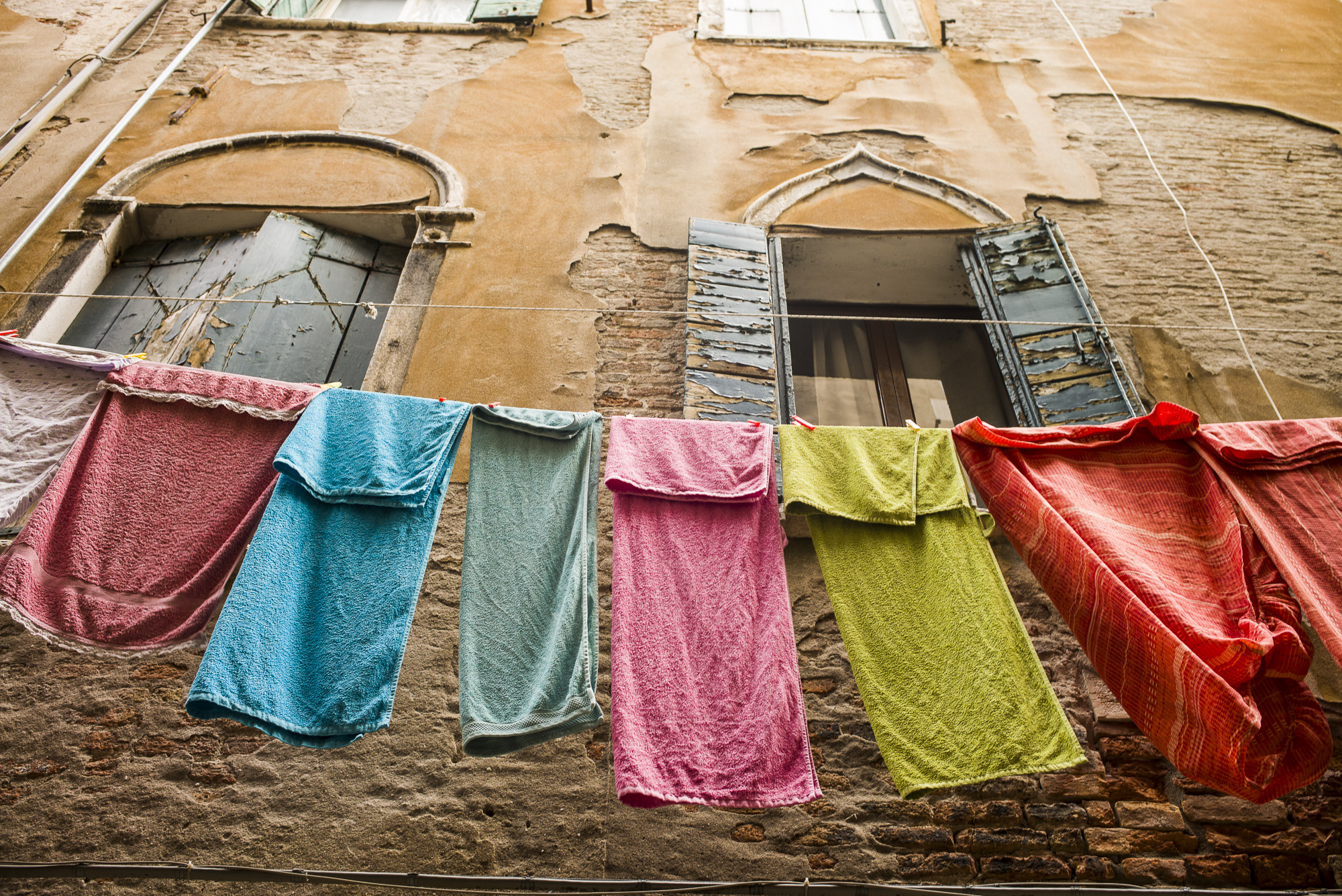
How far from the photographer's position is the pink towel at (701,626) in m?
1.97

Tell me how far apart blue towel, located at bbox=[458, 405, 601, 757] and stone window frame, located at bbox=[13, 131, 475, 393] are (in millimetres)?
1263

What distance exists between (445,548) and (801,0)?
18.0ft

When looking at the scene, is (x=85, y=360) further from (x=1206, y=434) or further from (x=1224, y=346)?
(x=1224, y=346)

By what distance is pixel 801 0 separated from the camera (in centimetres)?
638

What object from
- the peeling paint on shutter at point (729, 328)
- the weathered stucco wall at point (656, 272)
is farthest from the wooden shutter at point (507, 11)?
the peeling paint on shutter at point (729, 328)

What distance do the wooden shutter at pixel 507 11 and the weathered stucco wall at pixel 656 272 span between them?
0.63 feet

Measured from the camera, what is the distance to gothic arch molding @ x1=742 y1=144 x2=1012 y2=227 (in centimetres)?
446

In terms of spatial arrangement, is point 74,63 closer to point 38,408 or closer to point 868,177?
point 38,408

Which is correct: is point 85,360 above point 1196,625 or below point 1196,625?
above

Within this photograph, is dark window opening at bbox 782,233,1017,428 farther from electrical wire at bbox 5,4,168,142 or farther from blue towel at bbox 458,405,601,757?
electrical wire at bbox 5,4,168,142

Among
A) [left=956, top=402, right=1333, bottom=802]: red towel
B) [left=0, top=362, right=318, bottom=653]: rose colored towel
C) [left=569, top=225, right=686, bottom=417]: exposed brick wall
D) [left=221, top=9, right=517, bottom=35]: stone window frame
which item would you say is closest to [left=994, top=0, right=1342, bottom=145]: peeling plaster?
[left=569, top=225, right=686, bottom=417]: exposed brick wall

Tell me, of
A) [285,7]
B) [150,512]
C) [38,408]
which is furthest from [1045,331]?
[285,7]

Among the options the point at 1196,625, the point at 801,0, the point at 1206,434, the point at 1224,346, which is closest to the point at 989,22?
the point at 801,0

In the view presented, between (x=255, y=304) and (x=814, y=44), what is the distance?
13.5 ft
